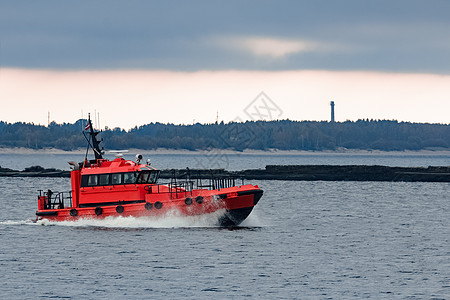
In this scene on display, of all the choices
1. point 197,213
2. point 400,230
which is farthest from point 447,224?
point 197,213

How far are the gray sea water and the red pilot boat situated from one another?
72 cm

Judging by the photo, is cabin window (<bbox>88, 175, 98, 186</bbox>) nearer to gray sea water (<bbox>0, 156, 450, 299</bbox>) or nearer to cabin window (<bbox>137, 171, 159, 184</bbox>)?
gray sea water (<bbox>0, 156, 450, 299</bbox>)

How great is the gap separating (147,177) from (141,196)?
113 cm

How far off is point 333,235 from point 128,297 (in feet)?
60.0

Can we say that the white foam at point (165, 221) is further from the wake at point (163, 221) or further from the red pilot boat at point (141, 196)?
the red pilot boat at point (141, 196)

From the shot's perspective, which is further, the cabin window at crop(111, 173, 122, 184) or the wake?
the cabin window at crop(111, 173, 122, 184)

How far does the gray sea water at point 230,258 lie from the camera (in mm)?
27797

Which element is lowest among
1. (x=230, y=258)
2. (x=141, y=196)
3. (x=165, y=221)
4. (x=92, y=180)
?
(x=230, y=258)

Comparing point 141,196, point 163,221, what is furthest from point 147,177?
point 163,221

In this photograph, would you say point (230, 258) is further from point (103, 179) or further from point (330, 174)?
point (330, 174)

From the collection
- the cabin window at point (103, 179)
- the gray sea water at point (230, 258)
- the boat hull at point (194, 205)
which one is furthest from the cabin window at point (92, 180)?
the gray sea water at point (230, 258)

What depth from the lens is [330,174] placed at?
4072 inches

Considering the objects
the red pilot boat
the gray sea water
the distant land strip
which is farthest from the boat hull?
the distant land strip

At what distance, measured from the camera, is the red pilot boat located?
39.8 meters
